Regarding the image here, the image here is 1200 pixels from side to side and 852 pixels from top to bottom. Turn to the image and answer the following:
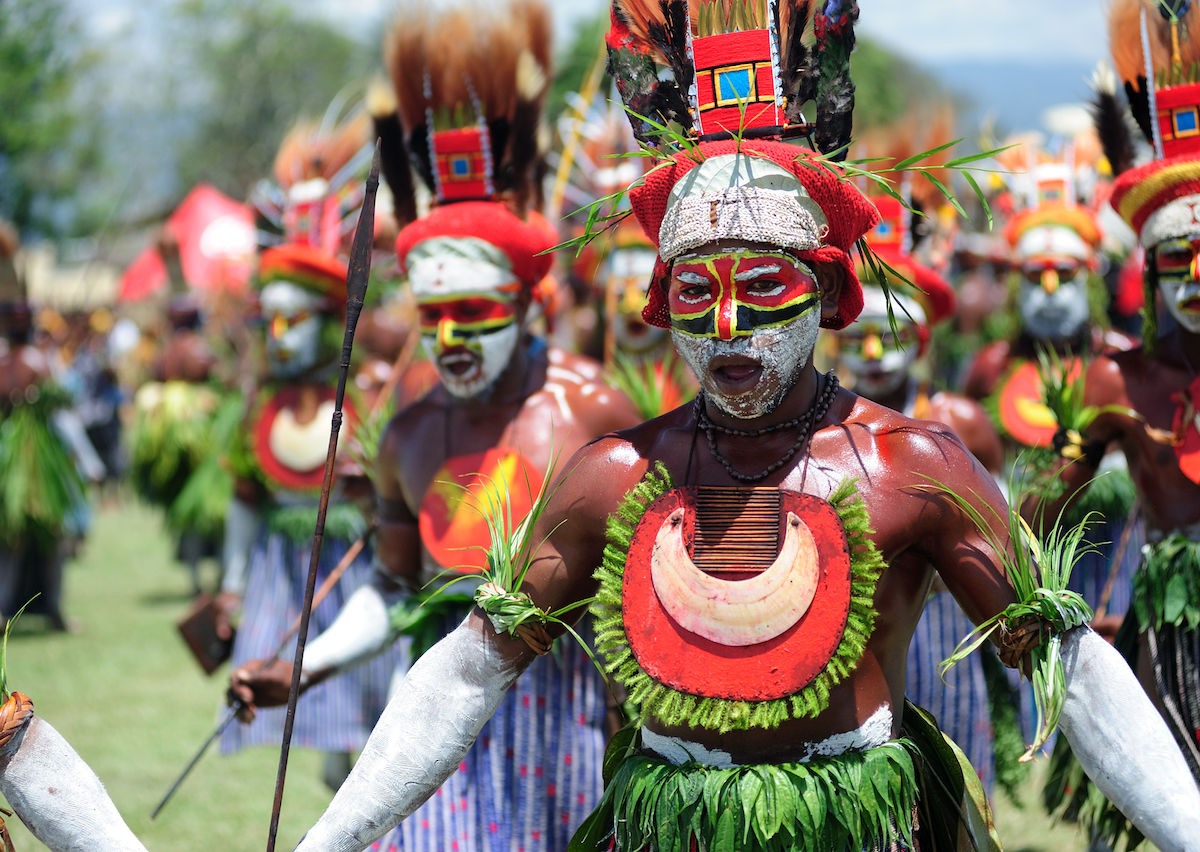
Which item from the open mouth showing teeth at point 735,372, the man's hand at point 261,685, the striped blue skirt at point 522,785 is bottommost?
the striped blue skirt at point 522,785

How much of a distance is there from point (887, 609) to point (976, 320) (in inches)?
466

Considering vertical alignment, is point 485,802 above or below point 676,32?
below

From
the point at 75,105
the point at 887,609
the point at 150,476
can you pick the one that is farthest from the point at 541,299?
the point at 75,105

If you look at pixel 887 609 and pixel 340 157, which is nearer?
pixel 887 609

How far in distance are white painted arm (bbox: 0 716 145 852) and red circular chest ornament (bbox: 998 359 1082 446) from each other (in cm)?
491

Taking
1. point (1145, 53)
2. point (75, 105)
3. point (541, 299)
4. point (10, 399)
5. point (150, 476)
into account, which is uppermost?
point (75, 105)

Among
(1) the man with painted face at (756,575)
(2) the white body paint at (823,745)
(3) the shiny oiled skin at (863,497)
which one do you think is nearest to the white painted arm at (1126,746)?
(1) the man with painted face at (756,575)

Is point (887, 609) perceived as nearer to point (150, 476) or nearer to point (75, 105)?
point (150, 476)

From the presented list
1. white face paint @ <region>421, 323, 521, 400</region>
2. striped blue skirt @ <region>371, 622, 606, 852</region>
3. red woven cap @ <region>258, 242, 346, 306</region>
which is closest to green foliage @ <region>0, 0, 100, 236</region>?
red woven cap @ <region>258, 242, 346, 306</region>

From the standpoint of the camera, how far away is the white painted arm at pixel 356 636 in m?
3.62

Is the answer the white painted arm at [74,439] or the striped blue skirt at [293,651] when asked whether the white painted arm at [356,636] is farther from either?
the white painted arm at [74,439]

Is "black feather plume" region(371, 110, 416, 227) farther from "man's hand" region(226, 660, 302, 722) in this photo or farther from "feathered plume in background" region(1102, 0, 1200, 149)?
"feathered plume in background" region(1102, 0, 1200, 149)

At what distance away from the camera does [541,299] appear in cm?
427

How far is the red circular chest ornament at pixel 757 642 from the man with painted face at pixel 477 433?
1034 millimetres
